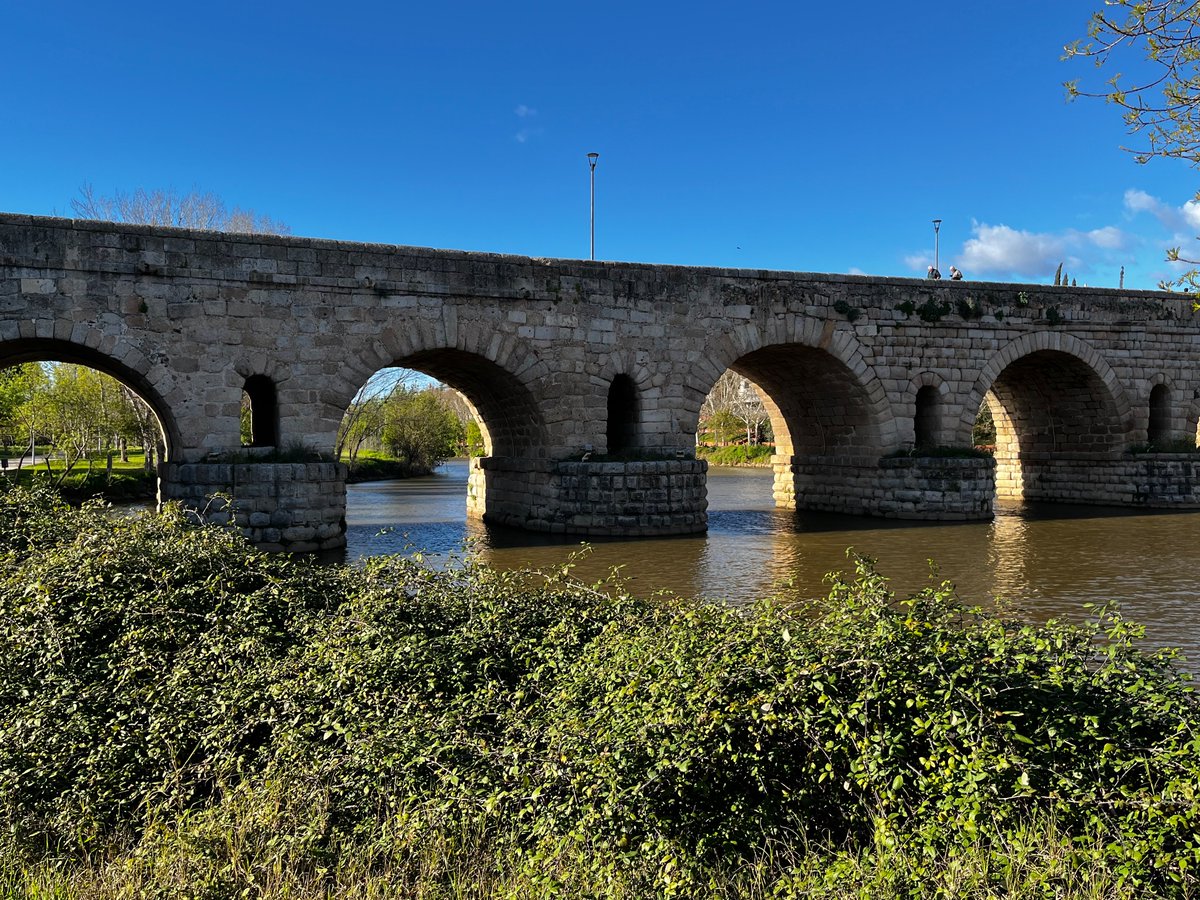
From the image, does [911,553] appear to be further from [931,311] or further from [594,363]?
[931,311]

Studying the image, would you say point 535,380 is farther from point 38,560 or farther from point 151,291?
point 38,560

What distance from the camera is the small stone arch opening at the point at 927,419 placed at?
19703 mm

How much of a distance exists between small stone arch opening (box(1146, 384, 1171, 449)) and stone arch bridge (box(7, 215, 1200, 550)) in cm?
5

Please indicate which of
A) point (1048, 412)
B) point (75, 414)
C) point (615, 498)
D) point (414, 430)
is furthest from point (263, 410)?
point (414, 430)

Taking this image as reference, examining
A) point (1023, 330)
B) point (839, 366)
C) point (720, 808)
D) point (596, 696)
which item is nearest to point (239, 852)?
point (596, 696)

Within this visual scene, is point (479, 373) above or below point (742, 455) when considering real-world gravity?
above

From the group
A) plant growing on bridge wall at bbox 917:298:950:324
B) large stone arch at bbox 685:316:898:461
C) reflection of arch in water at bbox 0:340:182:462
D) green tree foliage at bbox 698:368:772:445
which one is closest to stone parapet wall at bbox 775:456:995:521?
large stone arch at bbox 685:316:898:461

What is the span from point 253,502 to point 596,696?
35.5ft

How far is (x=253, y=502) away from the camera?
14.3 metres

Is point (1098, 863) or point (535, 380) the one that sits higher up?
point (535, 380)

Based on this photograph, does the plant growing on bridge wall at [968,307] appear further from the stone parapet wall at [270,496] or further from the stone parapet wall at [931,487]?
the stone parapet wall at [270,496]

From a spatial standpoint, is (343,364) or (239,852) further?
(343,364)

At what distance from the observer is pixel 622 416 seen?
59.0ft

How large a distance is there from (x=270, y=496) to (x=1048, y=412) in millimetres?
19052
